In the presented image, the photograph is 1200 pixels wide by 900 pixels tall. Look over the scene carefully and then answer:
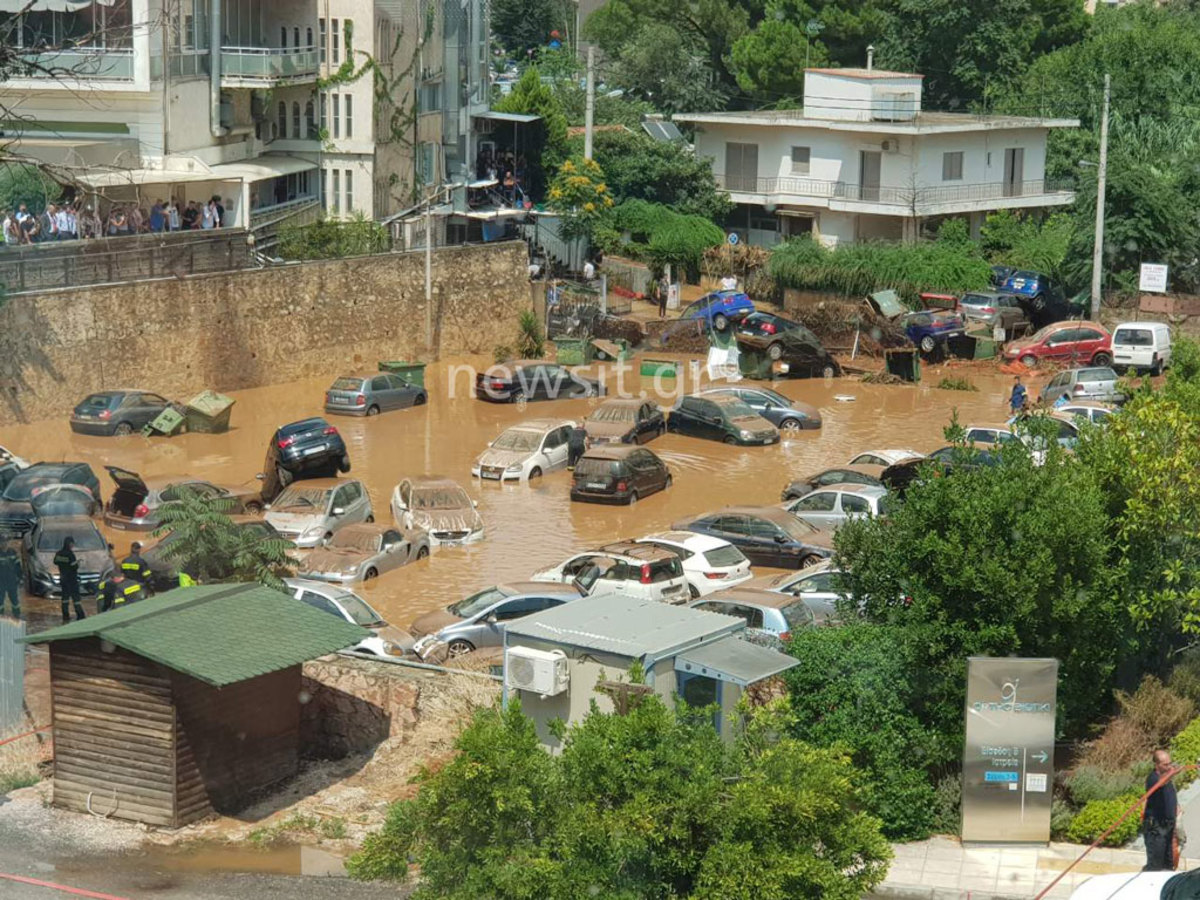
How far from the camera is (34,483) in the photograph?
32.4 meters

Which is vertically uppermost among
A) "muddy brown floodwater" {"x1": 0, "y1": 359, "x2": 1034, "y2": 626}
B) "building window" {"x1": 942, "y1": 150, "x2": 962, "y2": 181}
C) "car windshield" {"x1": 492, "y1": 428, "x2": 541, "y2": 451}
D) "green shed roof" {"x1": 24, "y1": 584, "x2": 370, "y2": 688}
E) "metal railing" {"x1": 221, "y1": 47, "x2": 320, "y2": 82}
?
"metal railing" {"x1": 221, "y1": 47, "x2": 320, "y2": 82}

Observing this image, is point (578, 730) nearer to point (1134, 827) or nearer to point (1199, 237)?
point (1134, 827)

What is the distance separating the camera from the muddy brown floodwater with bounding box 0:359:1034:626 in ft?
106

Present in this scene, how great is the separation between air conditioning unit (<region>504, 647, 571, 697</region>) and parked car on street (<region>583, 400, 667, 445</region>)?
2094cm

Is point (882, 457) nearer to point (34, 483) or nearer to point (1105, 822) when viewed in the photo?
point (34, 483)

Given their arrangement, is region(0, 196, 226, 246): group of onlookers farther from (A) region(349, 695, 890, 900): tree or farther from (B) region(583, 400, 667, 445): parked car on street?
(A) region(349, 695, 890, 900): tree

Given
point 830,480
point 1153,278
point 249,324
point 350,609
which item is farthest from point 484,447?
point 1153,278

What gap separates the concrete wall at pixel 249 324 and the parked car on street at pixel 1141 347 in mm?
16154

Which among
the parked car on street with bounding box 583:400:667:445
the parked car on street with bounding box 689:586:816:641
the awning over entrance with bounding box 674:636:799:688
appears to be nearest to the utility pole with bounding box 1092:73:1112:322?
the parked car on street with bounding box 583:400:667:445

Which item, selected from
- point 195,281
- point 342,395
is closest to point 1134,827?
point 342,395

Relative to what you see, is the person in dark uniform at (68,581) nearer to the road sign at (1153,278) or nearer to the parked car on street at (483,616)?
the parked car on street at (483,616)

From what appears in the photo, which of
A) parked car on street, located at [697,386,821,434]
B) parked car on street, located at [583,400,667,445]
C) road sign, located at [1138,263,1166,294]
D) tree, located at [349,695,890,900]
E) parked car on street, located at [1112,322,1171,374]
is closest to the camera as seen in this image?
tree, located at [349,695,890,900]

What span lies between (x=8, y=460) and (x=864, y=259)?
28950 millimetres

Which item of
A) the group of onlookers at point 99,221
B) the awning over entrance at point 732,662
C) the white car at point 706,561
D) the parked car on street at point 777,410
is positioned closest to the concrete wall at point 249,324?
the group of onlookers at point 99,221
